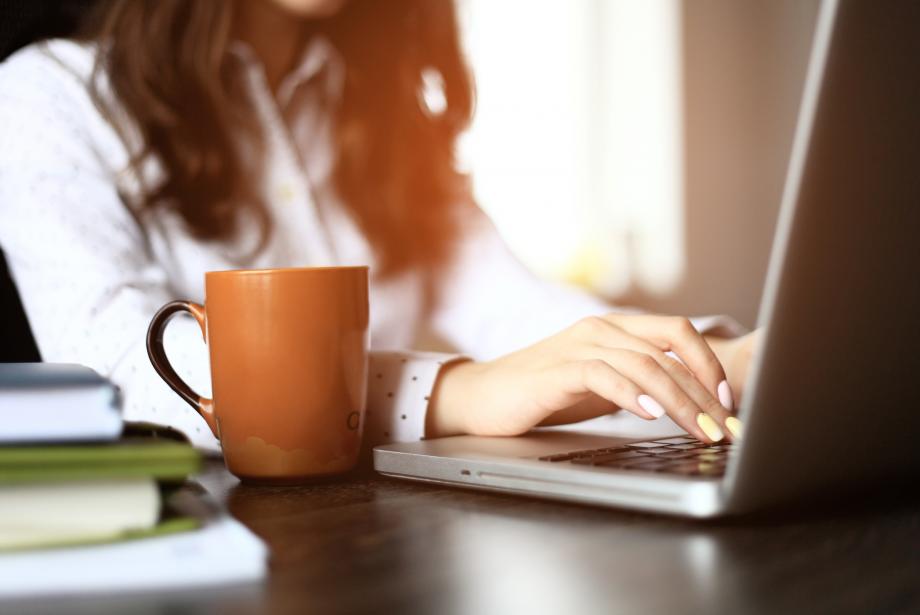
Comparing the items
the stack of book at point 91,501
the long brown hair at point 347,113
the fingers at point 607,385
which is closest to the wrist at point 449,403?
the fingers at point 607,385

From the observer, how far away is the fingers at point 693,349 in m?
0.66

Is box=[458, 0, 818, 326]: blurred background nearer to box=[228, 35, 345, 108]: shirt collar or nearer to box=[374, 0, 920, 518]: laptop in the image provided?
box=[228, 35, 345, 108]: shirt collar

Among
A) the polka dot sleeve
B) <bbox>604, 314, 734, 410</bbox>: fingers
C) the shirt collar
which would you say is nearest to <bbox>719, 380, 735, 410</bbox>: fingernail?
<bbox>604, 314, 734, 410</bbox>: fingers

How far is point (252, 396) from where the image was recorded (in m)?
0.62

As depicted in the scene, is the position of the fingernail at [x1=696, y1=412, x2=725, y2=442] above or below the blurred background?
below

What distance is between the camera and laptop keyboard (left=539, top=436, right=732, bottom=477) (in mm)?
513

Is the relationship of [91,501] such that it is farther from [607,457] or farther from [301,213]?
[301,213]

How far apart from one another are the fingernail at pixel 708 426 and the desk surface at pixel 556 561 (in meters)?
0.12

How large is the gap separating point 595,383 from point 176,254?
779 millimetres

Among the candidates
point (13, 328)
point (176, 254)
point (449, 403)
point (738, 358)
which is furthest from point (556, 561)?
point (176, 254)

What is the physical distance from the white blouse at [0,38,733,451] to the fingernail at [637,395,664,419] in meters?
0.21

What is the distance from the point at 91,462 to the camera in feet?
→ 1.29

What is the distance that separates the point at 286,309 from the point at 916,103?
0.38 meters

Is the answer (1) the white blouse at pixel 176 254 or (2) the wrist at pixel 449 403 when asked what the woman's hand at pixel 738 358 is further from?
(2) the wrist at pixel 449 403
